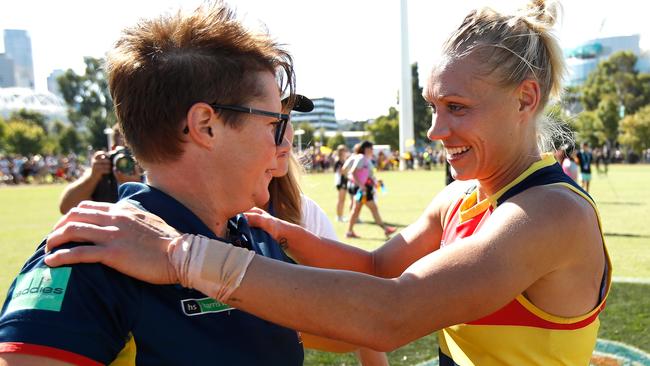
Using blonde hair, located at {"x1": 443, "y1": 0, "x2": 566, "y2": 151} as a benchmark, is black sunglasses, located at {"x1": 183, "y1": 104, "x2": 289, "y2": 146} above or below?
below

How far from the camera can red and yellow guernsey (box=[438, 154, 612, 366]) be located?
2.09m

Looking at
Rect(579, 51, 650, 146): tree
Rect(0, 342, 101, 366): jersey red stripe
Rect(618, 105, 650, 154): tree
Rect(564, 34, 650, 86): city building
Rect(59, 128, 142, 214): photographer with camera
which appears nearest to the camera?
Rect(0, 342, 101, 366): jersey red stripe

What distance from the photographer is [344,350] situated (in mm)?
2969

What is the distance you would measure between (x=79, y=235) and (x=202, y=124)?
0.51 metres

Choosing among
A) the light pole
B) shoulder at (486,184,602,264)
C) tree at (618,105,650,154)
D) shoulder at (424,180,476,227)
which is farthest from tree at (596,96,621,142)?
shoulder at (486,184,602,264)

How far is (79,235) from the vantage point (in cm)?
160

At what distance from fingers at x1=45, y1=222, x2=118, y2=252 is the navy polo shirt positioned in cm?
3

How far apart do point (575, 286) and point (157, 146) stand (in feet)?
4.81

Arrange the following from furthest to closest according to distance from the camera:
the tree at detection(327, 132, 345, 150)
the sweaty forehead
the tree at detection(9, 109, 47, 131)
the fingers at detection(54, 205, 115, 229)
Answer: the tree at detection(327, 132, 345, 150) → the tree at detection(9, 109, 47, 131) → the sweaty forehead → the fingers at detection(54, 205, 115, 229)

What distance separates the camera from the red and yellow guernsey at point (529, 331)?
6.86ft

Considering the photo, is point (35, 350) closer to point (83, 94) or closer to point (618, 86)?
point (618, 86)

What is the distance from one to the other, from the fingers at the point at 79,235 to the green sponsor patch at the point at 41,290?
0.08 metres

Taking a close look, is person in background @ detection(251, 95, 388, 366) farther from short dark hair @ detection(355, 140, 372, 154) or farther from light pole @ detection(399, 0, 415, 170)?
light pole @ detection(399, 0, 415, 170)

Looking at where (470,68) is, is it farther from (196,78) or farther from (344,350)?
(344,350)
